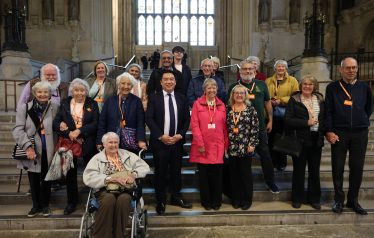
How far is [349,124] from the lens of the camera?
387 cm

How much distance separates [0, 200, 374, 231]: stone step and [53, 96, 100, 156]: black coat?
936 mm

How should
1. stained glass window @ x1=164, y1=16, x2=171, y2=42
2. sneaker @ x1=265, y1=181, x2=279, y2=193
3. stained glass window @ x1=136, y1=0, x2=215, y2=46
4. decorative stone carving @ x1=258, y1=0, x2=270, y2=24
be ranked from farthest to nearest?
stained glass window @ x1=164, y1=16, x2=171, y2=42 → stained glass window @ x1=136, y1=0, x2=215, y2=46 → decorative stone carving @ x1=258, y1=0, x2=270, y2=24 → sneaker @ x1=265, y1=181, x2=279, y2=193

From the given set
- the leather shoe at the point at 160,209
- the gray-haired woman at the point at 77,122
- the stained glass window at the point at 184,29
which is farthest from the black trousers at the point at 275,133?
the stained glass window at the point at 184,29

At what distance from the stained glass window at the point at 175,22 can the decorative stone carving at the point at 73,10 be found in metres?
9.29

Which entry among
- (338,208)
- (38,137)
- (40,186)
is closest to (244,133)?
(338,208)

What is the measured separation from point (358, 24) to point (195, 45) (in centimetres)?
1200

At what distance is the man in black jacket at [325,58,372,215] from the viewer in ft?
12.7

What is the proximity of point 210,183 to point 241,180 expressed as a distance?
1.44ft

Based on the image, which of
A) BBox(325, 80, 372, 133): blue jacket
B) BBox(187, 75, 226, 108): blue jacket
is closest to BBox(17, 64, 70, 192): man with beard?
BBox(187, 75, 226, 108): blue jacket

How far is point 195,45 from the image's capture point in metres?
23.5

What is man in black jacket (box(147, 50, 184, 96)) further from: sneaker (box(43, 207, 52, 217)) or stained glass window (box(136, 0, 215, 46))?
stained glass window (box(136, 0, 215, 46))

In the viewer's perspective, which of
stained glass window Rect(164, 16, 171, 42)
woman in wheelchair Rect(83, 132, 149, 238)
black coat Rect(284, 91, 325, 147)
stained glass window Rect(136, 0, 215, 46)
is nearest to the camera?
woman in wheelchair Rect(83, 132, 149, 238)

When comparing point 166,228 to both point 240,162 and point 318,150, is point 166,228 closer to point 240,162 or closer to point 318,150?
point 240,162

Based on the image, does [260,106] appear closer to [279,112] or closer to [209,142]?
[279,112]
